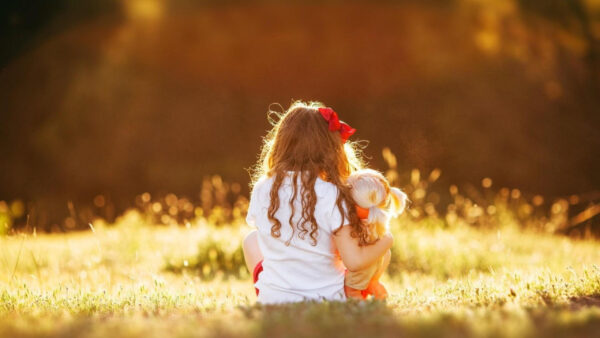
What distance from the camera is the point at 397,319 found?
3021 mm

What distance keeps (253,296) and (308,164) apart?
142cm

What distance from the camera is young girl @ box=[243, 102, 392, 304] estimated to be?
145 inches

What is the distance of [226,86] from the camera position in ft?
57.3

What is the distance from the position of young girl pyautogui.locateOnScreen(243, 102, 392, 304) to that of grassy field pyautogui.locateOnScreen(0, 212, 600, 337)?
0.31m

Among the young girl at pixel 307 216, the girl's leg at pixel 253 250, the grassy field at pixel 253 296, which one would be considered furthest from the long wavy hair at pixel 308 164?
the grassy field at pixel 253 296

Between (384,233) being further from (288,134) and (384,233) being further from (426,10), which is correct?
(426,10)

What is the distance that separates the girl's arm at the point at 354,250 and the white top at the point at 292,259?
0.09 m

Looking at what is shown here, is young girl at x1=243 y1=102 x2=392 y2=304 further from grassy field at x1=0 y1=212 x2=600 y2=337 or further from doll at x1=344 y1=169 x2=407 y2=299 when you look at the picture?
grassy field at x1=0 y1=212 x2=600 y2=337

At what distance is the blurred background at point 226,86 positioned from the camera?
15.9m

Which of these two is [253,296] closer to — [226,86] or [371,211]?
[371,211]

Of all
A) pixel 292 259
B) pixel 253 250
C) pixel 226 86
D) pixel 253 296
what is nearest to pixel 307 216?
pixel 292 259

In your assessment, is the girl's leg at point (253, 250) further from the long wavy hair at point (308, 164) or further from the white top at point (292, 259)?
the long wavy hair at point (308, 164)

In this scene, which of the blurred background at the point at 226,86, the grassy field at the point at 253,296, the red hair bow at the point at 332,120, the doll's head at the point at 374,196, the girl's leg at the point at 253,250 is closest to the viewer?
the grassy field at the point at 253,296

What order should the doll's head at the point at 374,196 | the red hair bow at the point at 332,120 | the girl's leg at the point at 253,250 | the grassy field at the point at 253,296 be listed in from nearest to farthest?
the grassy field at the point at 253,296 < the doll's head at the point at 374,196 < the red hair bow at the point at 332,120 < the girl's leg at the point at 253,250
